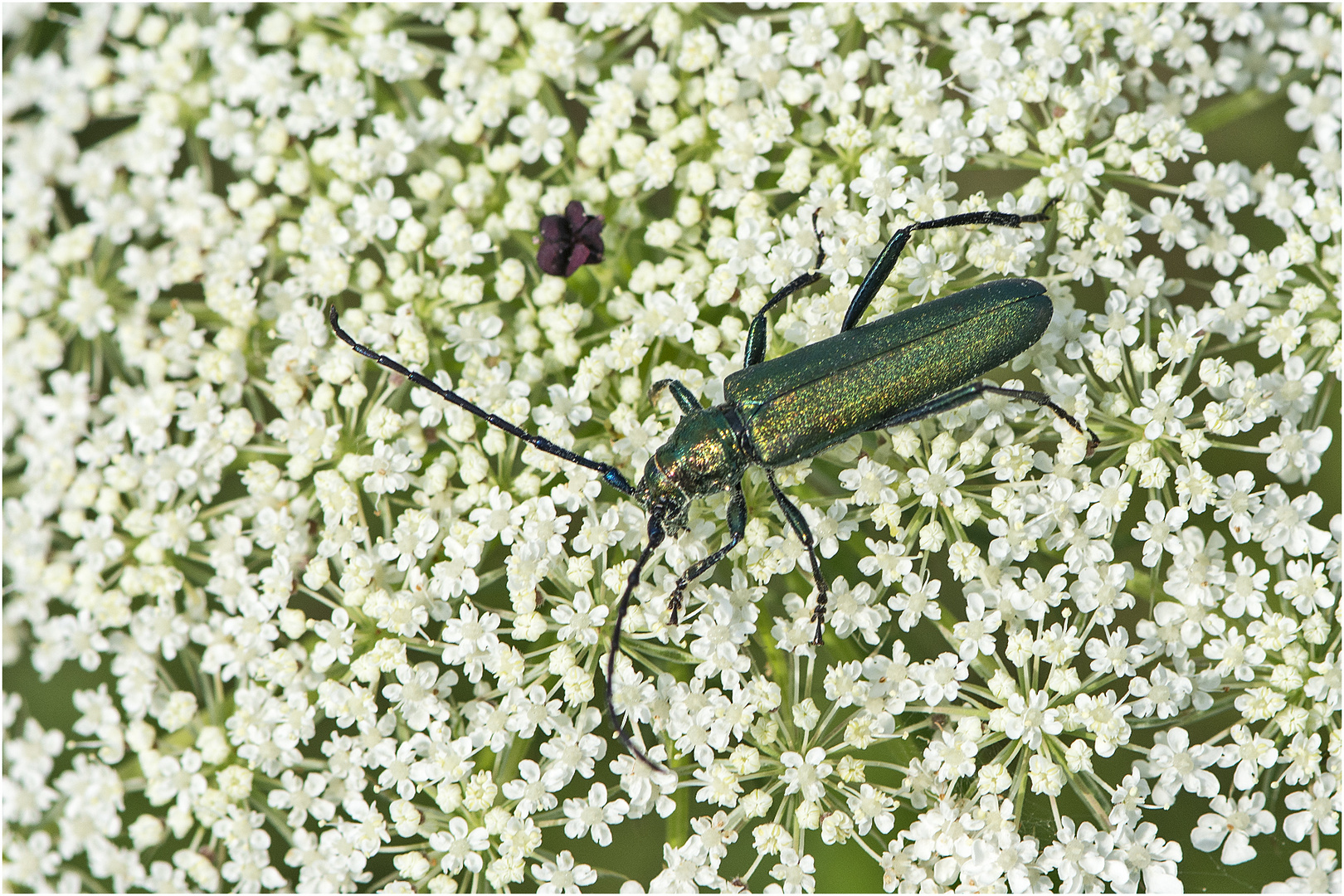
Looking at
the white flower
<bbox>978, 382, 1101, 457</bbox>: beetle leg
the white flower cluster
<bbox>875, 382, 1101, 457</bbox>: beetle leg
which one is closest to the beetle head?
the white flower cluster

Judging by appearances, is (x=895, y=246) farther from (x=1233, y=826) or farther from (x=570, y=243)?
(x=1233, y=826)

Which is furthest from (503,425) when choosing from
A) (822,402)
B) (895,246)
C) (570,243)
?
(895,246)

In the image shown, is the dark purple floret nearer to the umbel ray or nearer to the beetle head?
the umbel ray

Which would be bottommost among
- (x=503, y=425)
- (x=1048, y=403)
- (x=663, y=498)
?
(x=663, y=498)

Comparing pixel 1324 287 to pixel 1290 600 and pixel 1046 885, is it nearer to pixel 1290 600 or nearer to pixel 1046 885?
pixel 1290 600

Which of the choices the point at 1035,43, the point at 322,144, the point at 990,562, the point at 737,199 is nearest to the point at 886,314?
the point at 737,199

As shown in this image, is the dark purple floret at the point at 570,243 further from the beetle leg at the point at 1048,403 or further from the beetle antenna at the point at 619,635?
the beetle leg at the point at 1048,403
